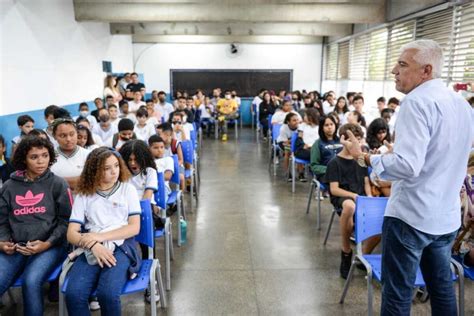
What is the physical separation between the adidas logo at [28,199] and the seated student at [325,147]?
105 inches

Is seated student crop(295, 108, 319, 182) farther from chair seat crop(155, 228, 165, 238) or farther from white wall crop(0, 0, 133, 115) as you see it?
white wall crop(0, 0, 133, 115)

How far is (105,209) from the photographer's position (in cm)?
227

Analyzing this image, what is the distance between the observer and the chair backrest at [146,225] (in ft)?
7.84

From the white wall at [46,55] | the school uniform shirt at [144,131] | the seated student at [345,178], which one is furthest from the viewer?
the school uniform shirt at [144,131]

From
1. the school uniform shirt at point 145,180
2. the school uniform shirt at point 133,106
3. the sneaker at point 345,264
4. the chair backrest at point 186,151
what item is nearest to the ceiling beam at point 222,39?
the school uniform shirt at point 133,106

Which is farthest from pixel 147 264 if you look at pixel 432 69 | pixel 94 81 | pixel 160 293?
pixel 94 81

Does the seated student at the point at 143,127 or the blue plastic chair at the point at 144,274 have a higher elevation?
the seated student at the point at 143,127

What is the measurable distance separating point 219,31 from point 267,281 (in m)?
8.99

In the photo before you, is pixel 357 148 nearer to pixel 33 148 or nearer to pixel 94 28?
pixel 33 148

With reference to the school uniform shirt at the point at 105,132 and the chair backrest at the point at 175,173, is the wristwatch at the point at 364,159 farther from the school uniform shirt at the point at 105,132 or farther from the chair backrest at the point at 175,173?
the school uniform shirt at the point at 105,132

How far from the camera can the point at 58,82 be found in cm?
678

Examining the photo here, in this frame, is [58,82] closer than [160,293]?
No

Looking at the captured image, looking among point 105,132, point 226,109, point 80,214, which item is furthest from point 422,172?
point 226,109

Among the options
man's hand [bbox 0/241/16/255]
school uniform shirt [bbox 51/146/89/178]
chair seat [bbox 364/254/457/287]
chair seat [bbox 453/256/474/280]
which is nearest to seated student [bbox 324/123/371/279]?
chair seat [bbox 364/254/457/287]
